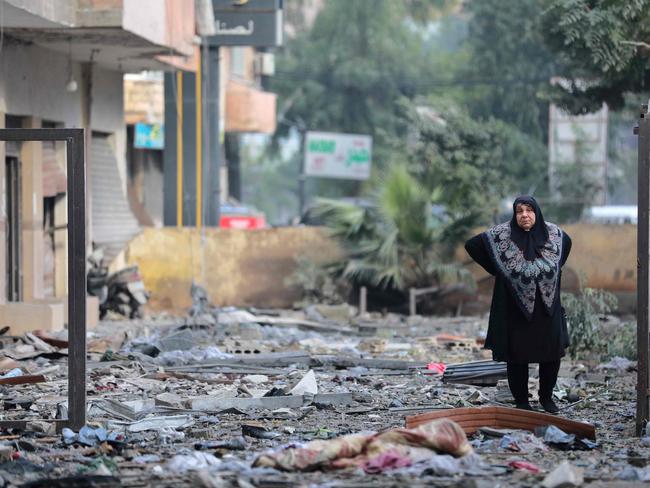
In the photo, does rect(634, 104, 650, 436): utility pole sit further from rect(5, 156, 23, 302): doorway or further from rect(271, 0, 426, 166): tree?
rect(271, 0, 426, 166): tree

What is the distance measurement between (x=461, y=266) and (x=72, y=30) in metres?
7.38

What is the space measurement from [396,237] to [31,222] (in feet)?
19.4

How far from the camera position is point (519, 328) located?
916 centimetres

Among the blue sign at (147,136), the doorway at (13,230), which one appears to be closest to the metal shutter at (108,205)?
the doorway at (13,230)

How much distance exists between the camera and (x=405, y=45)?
163 ft

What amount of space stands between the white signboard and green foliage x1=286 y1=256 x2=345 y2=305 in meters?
23.3

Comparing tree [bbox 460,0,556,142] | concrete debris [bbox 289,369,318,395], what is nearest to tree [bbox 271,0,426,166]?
tree [bbox 460,0,556,142]

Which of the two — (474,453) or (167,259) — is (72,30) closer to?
(167,259)

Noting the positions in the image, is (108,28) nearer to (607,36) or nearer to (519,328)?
(607,36)

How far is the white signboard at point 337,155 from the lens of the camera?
4319 centimetres

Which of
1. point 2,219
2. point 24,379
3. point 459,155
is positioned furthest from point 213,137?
point 24,379

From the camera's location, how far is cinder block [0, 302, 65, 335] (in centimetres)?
1396

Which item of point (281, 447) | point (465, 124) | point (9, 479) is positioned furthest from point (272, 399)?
point (465, 124)

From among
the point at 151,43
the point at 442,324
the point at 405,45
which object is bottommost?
the point at 442,324
